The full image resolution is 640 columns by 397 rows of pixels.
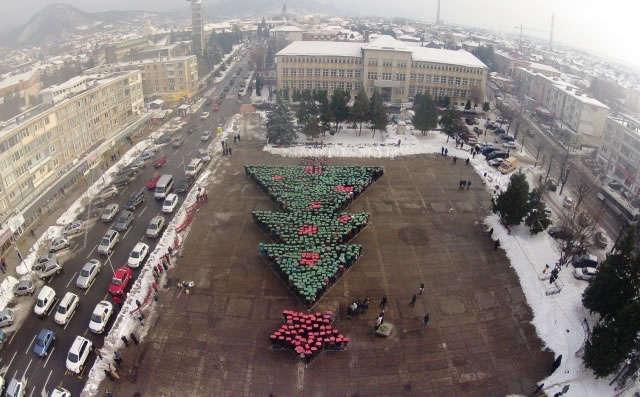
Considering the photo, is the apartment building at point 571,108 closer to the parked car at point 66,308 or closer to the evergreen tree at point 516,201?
the evergreen tree at point 516,201

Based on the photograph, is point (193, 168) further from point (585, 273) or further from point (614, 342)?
point (614, 342)

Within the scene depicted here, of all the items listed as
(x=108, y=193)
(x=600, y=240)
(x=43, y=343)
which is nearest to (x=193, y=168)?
(x=108, y=193)

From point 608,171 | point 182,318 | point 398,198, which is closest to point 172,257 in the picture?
point 182,318

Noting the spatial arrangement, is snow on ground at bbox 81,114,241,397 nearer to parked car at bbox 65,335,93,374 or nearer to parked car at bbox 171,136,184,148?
parked car at bbox 65,335,93,374

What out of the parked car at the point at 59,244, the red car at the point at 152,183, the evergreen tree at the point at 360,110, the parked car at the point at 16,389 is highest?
the evergreen tree at the point at 360,110

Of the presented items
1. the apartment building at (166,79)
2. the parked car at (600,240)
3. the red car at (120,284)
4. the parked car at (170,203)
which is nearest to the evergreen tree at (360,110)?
the parked car at (170,203)

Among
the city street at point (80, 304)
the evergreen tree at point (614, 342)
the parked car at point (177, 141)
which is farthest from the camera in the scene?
the parked car at point (177, 141)
